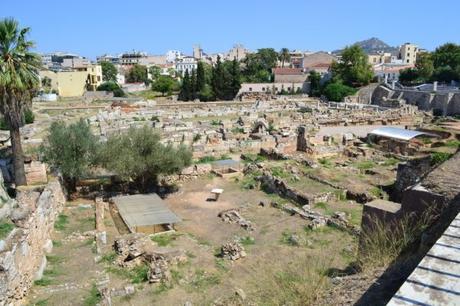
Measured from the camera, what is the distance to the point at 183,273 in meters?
11.9

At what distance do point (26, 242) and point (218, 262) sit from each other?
18.8ft

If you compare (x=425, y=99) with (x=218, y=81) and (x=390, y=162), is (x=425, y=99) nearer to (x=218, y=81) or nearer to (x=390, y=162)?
(x=218, y=81)

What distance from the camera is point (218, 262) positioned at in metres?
12.9

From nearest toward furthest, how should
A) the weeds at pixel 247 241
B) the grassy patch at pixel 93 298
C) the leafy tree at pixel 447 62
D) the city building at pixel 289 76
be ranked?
the grassy patch at pixel 93 298 < the weeds at pixel 247 241 < the leafy tree at pixel 447 62 < the city building at pixel 289 76

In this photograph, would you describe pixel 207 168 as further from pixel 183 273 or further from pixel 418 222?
pixel 418 222

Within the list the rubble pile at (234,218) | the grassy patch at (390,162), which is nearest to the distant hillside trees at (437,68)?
the grassy patch at (390,162)

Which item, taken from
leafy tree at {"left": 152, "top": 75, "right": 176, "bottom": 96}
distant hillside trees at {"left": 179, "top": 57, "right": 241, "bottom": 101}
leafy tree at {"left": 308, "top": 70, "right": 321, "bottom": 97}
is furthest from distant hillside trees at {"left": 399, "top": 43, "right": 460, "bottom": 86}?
leafy tree at {"left": 152, "top": 75, "right": 176, "bottom": 96}

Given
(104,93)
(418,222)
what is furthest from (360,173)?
(104,93)

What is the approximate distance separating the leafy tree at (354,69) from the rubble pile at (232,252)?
63789 millimetres

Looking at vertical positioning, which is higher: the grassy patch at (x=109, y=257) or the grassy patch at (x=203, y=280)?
the grassy patch at (x=109, y=257)

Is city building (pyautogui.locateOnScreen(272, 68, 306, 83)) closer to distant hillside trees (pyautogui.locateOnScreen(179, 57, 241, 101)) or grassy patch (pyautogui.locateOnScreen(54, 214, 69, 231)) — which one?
distant hillside trees (pyautogui.locateOnScreen(179, 57, 241, 101))

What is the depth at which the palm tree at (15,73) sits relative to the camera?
51.2 ft

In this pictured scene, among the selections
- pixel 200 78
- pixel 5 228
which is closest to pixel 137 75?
pixel 200 78

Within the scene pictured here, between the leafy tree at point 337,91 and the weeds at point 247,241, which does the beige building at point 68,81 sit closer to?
the leafy tree at point 337,91
